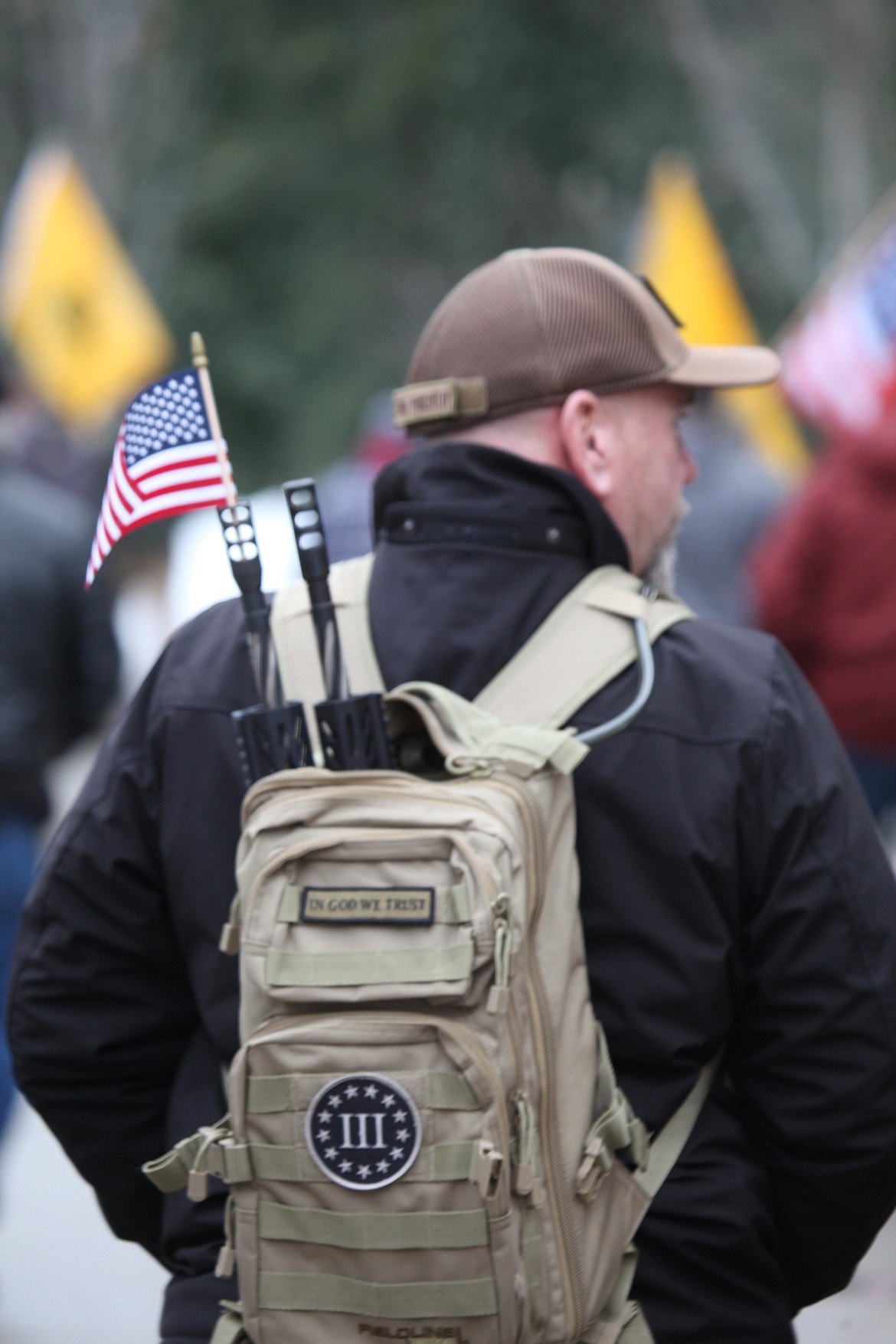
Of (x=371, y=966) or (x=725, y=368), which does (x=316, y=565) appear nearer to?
(x=371, y=966)

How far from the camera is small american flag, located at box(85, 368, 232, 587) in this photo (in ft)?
7.91

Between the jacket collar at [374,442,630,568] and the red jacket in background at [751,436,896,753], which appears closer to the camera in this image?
the jacket collar at [374,442,630,568]

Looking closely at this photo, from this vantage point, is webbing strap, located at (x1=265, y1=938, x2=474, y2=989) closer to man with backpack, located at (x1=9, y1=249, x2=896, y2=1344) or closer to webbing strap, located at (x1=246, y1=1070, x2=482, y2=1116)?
webbing strap, located at (x1=246, y1=1070, x2=482, y2=1116)

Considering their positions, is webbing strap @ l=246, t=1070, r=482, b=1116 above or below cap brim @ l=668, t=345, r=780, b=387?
below

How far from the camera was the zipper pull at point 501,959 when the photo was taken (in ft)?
6.57

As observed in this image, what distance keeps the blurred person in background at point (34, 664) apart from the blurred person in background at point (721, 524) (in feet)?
7.00

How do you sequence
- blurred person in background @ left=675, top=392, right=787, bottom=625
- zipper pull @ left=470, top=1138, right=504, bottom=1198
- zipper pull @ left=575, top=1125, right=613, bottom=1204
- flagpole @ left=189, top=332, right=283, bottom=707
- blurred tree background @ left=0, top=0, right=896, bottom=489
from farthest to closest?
blurred tree background @ left=0, top=0, right=896, bottom=489 → blurred person in background @ left=675, top=392, right=787, bottom=625 → flagpole @ left=189, top=332, right=283, bottom=707 → zipper pull @ left=575, top=1125, right=613, bottom=1204 → zipper pull @ left=470, top=1138, right=504, bottom=1198

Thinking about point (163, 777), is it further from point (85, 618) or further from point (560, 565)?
point (85, 618)

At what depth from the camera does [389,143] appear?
31062 millimetres

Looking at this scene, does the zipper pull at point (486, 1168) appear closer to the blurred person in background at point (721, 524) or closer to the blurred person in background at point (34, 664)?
the blurred person in background at point (34, 664)

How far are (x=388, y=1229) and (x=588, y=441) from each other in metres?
1.03

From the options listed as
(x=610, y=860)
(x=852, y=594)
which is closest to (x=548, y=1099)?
(x=610, y=860)

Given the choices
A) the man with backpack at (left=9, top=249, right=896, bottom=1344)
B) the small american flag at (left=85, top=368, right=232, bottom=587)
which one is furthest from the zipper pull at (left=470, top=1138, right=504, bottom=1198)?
the small american flag at (left=85, top=368, right=232, bottom=587)

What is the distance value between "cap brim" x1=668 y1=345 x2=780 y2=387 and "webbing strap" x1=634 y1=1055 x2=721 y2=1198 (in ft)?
2.97
